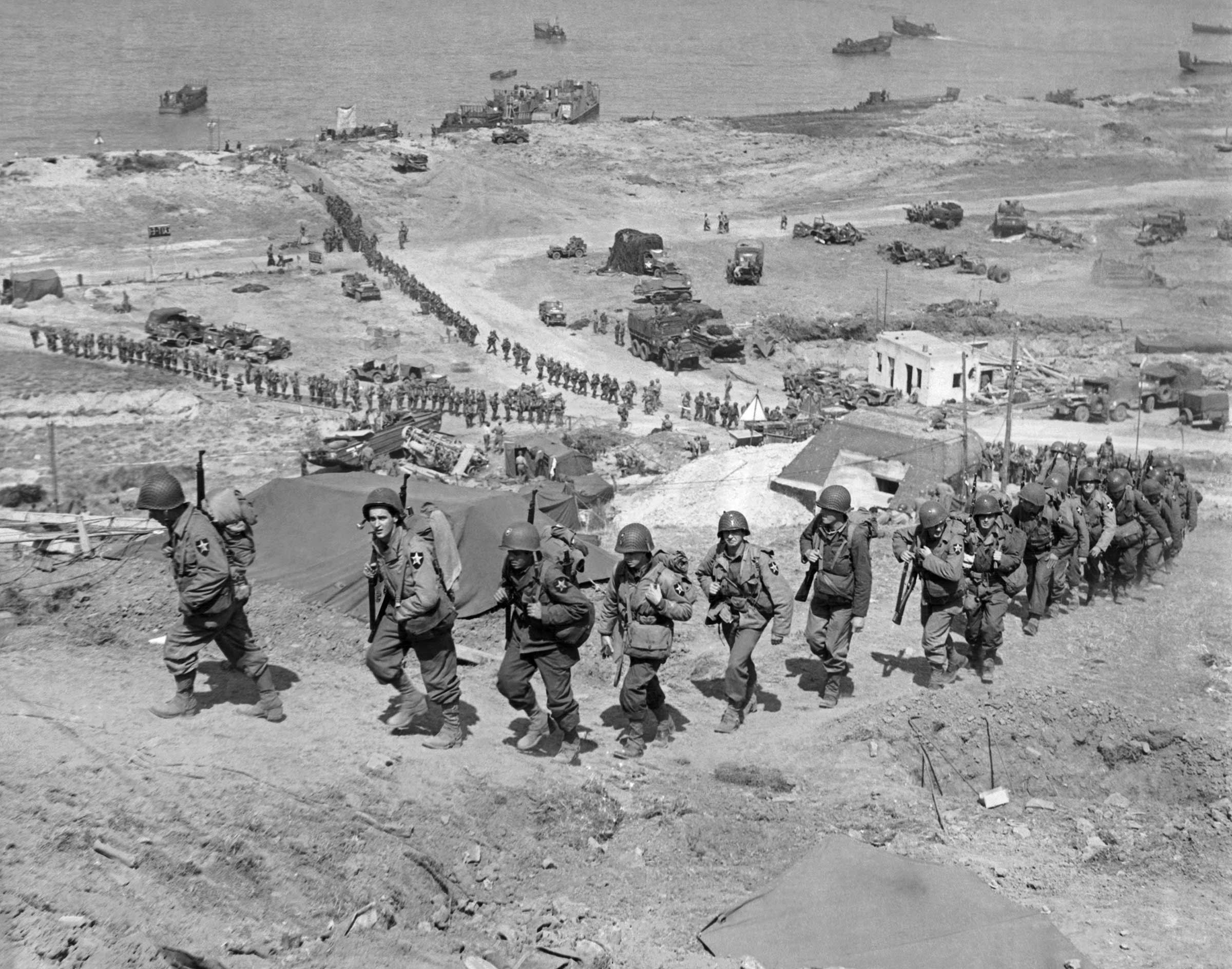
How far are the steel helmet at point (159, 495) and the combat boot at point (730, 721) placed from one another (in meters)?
4.29

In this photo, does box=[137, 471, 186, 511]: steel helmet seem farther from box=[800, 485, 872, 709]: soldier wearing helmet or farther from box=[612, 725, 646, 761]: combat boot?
box=[800, 485, 872, 709]: soldier wearing helmet

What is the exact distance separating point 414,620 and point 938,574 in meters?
4.40

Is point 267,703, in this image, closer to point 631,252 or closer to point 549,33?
point 631,252

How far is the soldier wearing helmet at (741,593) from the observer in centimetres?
1027

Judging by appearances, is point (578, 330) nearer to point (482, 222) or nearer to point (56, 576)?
point (482, 222)

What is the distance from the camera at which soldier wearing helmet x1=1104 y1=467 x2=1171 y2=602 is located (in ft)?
48.3

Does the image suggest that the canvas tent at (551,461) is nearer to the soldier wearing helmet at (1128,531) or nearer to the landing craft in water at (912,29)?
the soldier wearing helmet at (1128,531)

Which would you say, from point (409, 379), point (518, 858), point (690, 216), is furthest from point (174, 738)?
point (690, 216)

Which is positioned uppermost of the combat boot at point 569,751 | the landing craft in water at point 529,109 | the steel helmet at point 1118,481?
the landing craft in water at point 529,109

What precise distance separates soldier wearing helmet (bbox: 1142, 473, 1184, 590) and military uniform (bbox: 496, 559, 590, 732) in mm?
7754

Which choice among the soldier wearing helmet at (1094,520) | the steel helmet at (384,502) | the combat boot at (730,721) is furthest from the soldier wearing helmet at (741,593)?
the soldier wearing helmet at (1094,520)

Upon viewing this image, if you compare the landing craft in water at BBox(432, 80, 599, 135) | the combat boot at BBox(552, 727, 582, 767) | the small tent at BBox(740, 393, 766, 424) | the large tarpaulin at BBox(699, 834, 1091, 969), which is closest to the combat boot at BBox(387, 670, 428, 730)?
the combat boot at BBox(552, 727, 582, 767)

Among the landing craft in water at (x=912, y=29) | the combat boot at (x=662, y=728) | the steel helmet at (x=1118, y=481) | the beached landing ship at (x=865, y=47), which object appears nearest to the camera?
the combat boot at (x=662, y=728)

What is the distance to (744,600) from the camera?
408 inches
